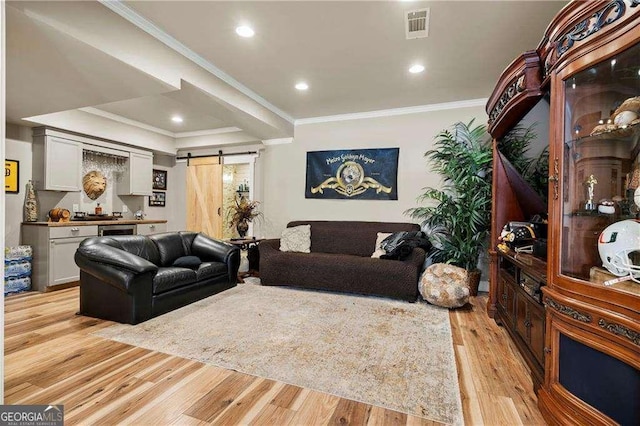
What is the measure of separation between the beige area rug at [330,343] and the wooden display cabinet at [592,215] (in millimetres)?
625

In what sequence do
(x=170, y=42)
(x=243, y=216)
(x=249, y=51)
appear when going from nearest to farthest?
(x=170, y=42) → (x=249, y=51) → (x=243, y=216)

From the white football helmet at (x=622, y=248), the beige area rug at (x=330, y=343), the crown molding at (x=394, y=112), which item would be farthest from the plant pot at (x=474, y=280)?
the white football helmet at (x=622, y=248)

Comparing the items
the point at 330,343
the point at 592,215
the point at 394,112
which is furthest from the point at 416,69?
the point at 330,343

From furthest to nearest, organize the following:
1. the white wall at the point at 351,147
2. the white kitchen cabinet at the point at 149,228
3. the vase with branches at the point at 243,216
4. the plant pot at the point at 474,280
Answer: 1. the white kitchen cabinet at the point at 149,228
2. the vase with branches at the point at 243,216
3. the white wall at the point at 351,147
4. the plant pot at the point at 474,280

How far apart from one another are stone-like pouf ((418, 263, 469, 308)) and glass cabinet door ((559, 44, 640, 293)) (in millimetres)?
1886

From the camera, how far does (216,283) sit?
12.8ft

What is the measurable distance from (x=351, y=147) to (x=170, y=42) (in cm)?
297

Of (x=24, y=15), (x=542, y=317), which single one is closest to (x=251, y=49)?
(x=24, y=15)

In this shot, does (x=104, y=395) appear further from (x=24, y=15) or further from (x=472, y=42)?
(x=472, y=42)

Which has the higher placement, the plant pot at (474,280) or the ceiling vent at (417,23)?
the ceiling vent at (417,23)

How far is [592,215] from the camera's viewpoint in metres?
1.56

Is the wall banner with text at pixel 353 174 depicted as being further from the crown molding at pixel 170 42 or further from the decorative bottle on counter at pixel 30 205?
the decorative bottle on counter at pixel 30 205

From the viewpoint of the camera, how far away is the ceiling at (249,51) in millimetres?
2314

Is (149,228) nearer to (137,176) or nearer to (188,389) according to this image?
(137,176)
